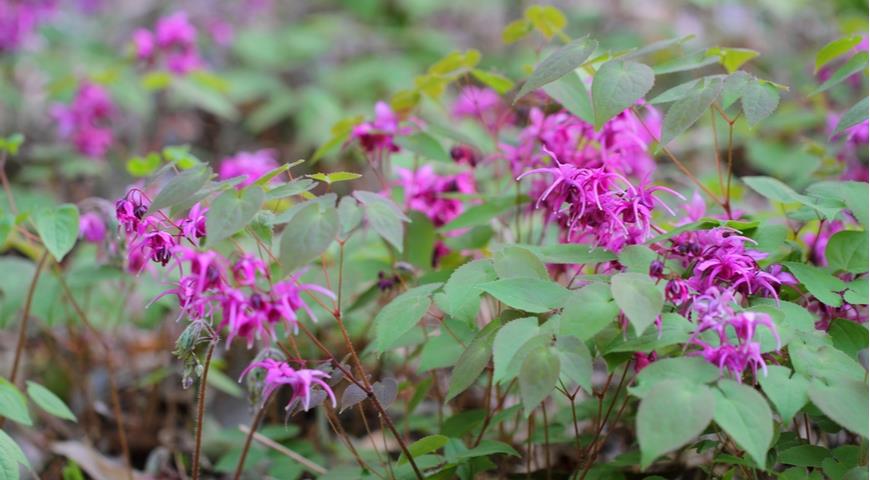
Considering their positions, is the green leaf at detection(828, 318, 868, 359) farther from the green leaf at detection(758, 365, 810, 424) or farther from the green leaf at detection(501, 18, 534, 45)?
the green leaf at detection(501, 18, 534, 45)

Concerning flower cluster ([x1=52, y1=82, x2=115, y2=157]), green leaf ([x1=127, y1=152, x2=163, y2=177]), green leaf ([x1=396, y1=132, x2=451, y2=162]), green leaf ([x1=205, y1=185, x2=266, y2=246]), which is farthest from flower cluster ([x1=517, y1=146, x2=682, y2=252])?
flower cluster ([x1=52, y1=82, x2=115, y2=157])

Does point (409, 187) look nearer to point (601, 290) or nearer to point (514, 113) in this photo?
point (514, 113)

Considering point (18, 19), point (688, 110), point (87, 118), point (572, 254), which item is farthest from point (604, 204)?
point (18, 19)

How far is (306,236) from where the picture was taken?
51.1 inches

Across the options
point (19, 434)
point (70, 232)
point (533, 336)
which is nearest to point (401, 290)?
point (70, 232)

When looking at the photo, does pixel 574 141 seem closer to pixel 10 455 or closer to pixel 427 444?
pixel 427 444

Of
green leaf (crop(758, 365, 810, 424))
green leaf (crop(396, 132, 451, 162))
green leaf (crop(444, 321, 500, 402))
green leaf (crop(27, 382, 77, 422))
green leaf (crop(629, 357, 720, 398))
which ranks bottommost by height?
green leaf (crop(27, 382, 77, 422))

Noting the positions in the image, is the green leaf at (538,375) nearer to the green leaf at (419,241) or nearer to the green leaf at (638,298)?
the green leaf at (638,298)

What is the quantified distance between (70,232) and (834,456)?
1.55m

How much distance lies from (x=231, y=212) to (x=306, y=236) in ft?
0.40

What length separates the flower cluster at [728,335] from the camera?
128 cm

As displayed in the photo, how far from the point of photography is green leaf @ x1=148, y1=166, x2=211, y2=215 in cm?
136

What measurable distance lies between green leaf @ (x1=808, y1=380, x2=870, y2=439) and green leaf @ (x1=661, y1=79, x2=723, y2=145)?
476mm

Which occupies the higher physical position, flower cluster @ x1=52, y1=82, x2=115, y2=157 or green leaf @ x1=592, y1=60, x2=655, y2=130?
green leaf @ x1=592, y1=60, x2=655, y2=130
